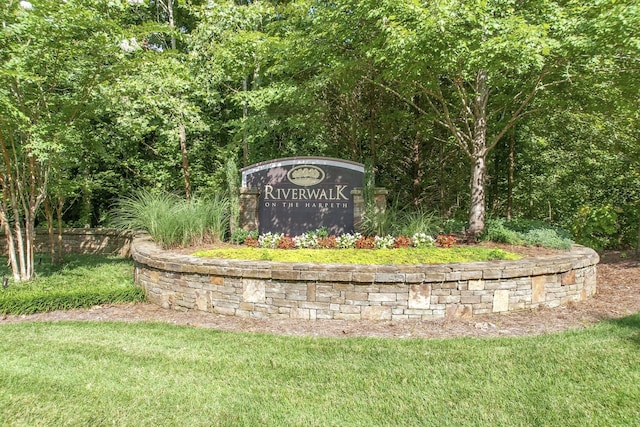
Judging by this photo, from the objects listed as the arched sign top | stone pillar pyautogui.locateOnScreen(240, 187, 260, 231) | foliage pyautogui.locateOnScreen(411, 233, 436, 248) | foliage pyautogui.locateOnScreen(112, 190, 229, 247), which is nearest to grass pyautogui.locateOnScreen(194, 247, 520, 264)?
foliage pyautogui.locateOnScreen(411, 233, 436, 248)

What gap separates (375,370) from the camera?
3.16 meters

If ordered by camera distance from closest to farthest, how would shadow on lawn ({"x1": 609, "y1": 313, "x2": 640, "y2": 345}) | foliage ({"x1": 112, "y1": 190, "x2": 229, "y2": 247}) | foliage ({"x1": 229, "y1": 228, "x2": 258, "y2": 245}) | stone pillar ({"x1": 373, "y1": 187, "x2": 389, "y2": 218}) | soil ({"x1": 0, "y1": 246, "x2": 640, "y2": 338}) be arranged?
1. shadow on lawn ({"x1": 609, "y1": 313, "x2": 640, "y2": 345})
2. soil ({"x1": 0, "y1": 246, "x2": 640, "y2": 338})
3. foliage ({"x1": 112, "y1": 190, "x2": 229, "y2": 247})
4. foliage ({"x1": 229, "y1": 228, "x2": 258, "y2": 245})
5. stone pillar ({"x1": 373, "y1": 187, "x2": 389, "y2": 218})

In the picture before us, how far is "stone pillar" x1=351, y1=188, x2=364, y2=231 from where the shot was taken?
702 cm

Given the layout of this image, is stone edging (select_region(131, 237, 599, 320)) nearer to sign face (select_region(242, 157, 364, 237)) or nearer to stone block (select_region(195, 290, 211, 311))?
stone block (select_region(195, 290, 211, 311))

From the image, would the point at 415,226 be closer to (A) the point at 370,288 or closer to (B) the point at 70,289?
(A) the point at 370,288

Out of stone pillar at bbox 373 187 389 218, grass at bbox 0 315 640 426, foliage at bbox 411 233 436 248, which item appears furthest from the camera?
stone pillar at bbox 373 187 389 218

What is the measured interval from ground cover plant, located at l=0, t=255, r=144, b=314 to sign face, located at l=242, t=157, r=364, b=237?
255cm

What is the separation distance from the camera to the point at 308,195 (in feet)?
23.6

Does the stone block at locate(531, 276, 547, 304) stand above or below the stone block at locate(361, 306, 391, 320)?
above

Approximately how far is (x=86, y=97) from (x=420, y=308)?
19.1ft

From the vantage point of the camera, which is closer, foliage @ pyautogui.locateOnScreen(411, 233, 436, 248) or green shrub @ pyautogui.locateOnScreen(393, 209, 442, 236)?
foliage @ pyautogui.locateOnScreen(411, 233, 436, 248)

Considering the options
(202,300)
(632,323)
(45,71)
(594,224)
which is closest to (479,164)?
(632,323)

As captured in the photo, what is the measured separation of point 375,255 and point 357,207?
6.63 ft

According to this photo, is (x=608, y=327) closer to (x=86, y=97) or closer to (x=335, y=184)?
(x=335, y=184)
